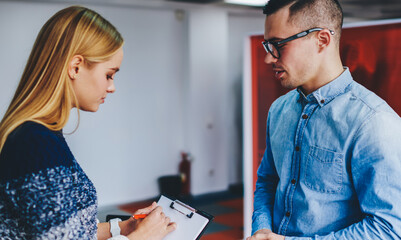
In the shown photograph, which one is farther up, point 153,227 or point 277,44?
point 277,44

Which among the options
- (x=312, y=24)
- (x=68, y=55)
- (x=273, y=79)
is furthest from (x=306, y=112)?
(x=273, y=79)

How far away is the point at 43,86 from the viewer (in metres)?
1.23

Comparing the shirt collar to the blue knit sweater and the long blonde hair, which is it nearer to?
the long blonde hair

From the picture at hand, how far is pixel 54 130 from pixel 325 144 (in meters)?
0.88

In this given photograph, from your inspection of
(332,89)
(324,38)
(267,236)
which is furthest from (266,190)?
(324,38)

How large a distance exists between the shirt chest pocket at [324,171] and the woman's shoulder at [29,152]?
813 millimetres

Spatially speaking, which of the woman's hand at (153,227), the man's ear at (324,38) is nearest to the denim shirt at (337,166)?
the man's ear at (324,38)

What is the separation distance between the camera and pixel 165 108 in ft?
20.7

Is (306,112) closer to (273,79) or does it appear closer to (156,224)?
(156,224)

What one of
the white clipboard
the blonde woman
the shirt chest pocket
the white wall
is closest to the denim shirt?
the shirt chest pocket

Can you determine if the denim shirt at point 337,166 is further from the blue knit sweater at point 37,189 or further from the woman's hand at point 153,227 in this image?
the blue knit sweater at point 37,189

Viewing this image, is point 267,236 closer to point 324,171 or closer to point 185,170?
point 324,171

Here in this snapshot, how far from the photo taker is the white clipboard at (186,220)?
4.92ft

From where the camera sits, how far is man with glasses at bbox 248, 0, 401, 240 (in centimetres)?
129
